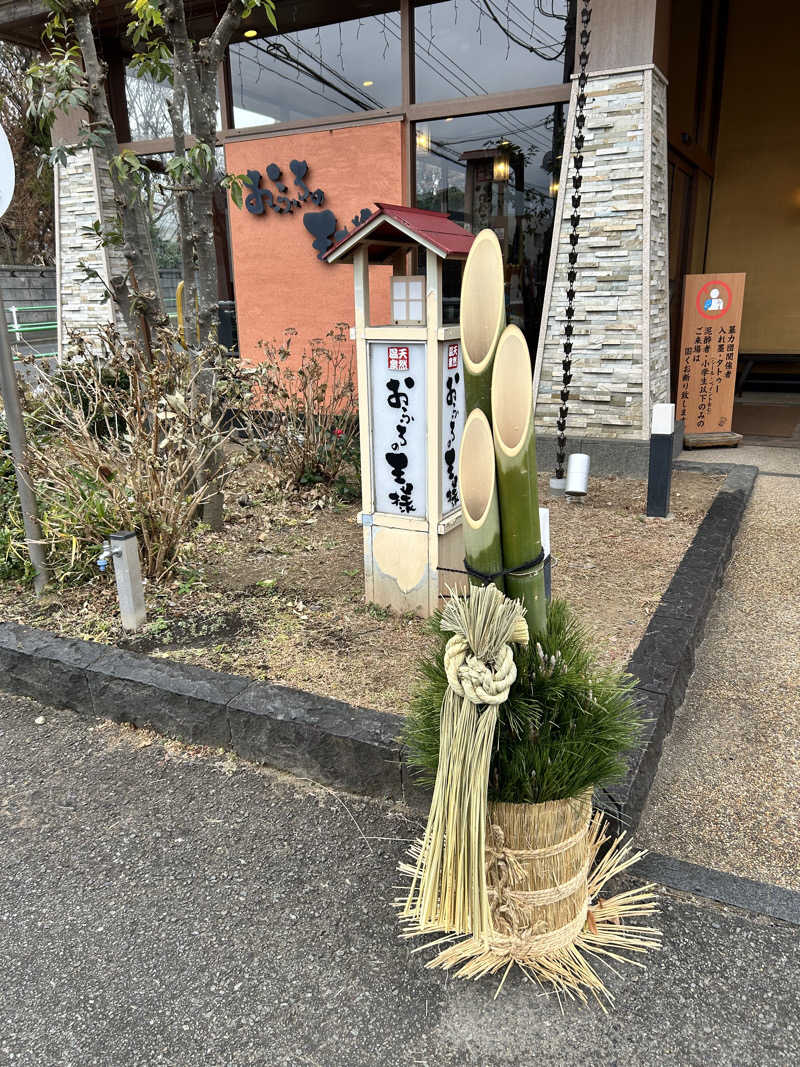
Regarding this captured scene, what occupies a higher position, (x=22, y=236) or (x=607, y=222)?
(x=22, y=236)

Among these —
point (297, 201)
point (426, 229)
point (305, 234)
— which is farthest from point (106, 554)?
point (297, 201)

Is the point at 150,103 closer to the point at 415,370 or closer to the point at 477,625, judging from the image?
the point at 415,370

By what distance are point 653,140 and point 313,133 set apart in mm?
3140

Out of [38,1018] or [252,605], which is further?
[252,605]

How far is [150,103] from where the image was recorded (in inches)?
343

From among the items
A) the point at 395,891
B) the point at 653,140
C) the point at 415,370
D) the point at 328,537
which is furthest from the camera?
the point at 653,140

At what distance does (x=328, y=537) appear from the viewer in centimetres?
488

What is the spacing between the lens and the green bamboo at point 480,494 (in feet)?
5.16

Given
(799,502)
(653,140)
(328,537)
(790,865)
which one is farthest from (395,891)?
(653,140)

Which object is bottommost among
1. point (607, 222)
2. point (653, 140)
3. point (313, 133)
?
point (607, 222)

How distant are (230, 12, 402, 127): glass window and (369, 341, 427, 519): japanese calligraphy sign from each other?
4.59m

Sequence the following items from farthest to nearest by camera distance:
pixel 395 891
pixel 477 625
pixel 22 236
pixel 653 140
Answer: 1. pixel 22 236
2. pixel 653 140
3. pixel 395 891
4. pixel 477 625

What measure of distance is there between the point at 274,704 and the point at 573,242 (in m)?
4.51

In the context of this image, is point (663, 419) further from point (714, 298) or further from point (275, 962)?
point (275, 962)
